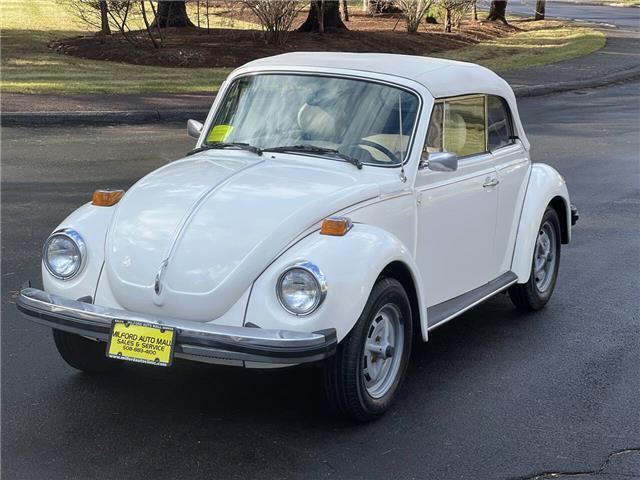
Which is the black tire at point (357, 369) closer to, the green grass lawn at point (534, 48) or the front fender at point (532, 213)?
the front fender at point (532, 213)

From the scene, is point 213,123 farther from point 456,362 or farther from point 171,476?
point 171,476

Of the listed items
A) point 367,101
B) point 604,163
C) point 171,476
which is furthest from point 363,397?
point 604,163

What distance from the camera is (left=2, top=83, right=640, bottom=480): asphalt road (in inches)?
171

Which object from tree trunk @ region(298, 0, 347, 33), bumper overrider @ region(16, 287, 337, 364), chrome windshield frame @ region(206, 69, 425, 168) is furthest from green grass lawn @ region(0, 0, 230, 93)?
bumper overrider @ region(16, 287, 337, 364)

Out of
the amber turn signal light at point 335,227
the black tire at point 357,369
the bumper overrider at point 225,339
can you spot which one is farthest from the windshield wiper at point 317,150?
the bumper overrider at point 225,339

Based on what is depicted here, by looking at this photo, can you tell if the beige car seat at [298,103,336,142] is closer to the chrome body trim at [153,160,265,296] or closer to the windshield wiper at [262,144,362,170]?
the windshield wiper at [262,144,362,170]

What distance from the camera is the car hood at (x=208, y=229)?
4473 mm

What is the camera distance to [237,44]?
24.0 metres

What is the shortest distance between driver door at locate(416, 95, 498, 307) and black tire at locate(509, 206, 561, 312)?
0.53 m

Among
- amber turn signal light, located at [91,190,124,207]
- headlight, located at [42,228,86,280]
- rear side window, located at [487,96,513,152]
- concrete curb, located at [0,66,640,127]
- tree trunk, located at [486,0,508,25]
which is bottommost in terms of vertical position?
tree trunk, located at [486,0,508,25]

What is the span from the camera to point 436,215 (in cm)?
549

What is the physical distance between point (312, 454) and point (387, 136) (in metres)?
1.96

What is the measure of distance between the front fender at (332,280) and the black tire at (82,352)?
3.79 feet

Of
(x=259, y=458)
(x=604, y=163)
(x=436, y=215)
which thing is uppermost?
(x=436, y=215)
